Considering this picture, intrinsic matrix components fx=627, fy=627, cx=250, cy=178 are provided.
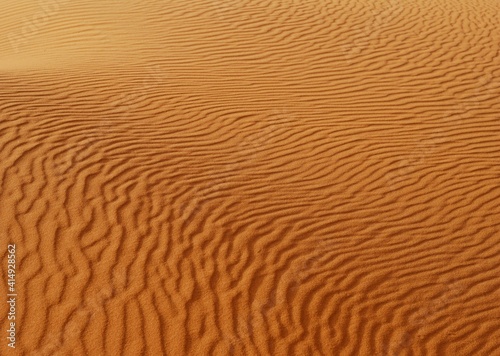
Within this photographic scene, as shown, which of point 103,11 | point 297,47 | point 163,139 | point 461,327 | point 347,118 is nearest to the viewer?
point 461,327

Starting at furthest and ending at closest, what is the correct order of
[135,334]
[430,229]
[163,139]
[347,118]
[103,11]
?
[103,11], [347,118], [163,139], [430,229], [135,334]

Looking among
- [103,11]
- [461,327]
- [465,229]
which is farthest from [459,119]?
[103,11]

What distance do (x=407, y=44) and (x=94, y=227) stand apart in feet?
23.8

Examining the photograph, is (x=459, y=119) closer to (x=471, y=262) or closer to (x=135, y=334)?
(x=471, y=262)

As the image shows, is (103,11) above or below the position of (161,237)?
above

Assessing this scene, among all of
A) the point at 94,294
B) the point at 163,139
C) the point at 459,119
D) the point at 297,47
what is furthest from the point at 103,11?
the point at 94,294

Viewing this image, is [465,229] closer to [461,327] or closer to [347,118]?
[461,327]

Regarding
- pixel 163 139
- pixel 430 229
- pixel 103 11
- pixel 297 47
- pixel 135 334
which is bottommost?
pixel 135 334

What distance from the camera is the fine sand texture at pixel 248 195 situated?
17.0 feet

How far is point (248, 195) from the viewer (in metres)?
6.63

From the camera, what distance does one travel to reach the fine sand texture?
5.18 meters

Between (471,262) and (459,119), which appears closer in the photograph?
(471,262)

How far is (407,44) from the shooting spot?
36.2 ft

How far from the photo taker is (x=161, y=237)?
19.3 ft
